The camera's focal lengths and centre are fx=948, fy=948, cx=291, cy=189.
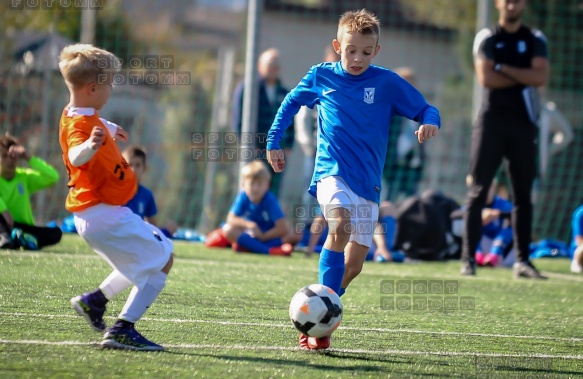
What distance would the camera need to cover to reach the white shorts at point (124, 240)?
13.7 feet

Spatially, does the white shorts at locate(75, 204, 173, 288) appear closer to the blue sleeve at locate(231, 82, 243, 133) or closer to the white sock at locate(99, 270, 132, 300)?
the white sock at locate(99, 270, 132, 300)

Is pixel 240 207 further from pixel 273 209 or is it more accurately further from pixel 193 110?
pixel 193 110

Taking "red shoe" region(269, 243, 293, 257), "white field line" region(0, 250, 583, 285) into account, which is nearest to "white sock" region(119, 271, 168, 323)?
"white field line" region(0, 250, 583, 285)

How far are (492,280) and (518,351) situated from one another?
337 centimetres

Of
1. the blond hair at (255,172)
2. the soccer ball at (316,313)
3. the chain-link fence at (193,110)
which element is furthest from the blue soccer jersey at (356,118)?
the chain-link fence at (193,110)

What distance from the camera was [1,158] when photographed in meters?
8.31

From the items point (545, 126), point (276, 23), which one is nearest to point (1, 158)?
point (545, 126)

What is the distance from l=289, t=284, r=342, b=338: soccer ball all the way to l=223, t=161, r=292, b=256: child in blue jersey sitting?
5.14m

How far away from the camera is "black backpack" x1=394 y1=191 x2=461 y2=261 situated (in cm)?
996

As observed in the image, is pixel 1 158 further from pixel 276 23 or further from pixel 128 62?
pixel 276 23

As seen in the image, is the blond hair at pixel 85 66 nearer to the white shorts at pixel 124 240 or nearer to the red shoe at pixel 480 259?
the white shorts at pixel 124 240

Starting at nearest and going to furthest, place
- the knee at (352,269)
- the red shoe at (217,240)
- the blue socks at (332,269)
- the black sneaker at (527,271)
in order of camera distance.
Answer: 1. the blue socks at (332,269)
2. the knee at (352,269)
3. the black sneaker at (527,271)
4. the red shoe at (217,240)

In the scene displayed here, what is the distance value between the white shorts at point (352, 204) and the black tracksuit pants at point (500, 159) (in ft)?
10.6

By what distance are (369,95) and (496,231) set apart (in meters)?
5.42
